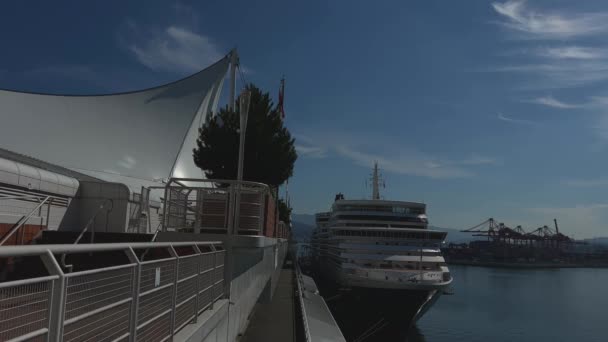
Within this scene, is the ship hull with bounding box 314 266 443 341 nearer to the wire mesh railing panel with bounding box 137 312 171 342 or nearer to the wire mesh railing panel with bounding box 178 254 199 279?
the wire mesh railing panel with bounding box 178 254 199 279

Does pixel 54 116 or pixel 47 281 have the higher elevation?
pixel 54 116

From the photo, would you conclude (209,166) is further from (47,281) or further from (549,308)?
(549,308)

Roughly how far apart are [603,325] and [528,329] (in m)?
8.25

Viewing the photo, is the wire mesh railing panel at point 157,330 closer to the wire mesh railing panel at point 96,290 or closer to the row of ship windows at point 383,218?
the wire mesh railing panel at point 96,290

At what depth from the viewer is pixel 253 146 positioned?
868 inches

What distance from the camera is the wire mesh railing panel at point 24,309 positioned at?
2.68 m

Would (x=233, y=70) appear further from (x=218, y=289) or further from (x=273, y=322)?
(x=218, y=289)

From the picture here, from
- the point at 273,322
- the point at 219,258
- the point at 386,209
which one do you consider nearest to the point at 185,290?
the point at 219,258

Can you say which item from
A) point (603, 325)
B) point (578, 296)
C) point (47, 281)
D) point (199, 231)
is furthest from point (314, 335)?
point (578, 296)

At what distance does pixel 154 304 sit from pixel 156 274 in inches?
12.5

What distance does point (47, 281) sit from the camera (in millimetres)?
2982

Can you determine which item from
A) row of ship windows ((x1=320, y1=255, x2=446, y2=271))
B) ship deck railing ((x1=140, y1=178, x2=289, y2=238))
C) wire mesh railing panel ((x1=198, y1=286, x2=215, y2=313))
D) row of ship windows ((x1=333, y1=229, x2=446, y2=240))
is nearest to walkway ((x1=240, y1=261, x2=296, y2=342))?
ship deck railing ((x1=140, y1=178, x2=289, y2=238))

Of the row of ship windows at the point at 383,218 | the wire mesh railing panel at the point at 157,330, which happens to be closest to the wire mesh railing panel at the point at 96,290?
the wire mesh railing panel at the point at 157,330

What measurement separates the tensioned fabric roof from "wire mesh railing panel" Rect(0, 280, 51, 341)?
2284 cm
